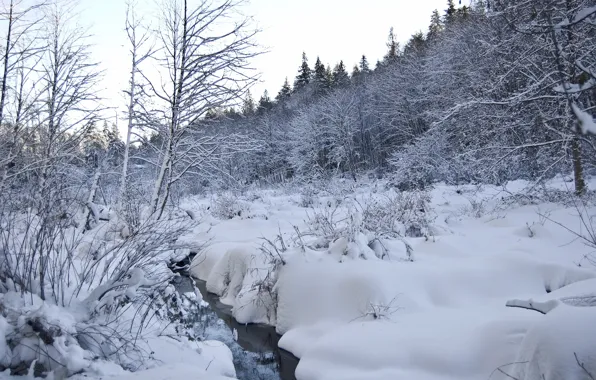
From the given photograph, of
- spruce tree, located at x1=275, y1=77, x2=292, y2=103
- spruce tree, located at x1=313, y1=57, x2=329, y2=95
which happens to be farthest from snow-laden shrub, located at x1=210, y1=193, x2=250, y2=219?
spruce tree, located at x1=275, y1=77, x2=292, y2=103

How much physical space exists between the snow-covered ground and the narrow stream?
0.19m

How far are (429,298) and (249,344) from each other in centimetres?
286

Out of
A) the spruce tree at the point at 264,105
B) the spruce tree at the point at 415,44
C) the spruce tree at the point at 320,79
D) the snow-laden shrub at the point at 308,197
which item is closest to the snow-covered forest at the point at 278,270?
the snow-laden shrub at the point at 308,197

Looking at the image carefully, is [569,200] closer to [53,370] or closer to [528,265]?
[528,265]

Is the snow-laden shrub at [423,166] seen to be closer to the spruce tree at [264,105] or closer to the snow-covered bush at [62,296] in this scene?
the snow-covered bush at [62,296]

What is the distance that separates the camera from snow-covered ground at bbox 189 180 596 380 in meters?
3.03

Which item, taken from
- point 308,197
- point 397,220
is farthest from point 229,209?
point 397,220

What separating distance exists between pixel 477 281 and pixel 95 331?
4733 millimetres

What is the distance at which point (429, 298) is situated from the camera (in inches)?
191

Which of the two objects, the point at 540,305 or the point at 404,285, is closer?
the point at 540,305

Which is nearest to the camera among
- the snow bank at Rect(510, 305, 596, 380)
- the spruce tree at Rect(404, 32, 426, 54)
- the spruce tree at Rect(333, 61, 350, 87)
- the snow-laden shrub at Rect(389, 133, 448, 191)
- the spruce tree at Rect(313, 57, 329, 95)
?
the snow bank at Rect(510, 305, 596, 380)

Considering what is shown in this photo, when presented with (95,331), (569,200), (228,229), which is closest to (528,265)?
(569,200)

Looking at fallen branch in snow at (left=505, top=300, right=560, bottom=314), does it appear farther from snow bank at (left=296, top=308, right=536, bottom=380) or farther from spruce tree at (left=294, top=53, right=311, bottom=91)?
spruce tree at (left=294, top=53, right=311, bottom=91)

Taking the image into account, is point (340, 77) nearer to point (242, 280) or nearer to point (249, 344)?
point (242, 280)
